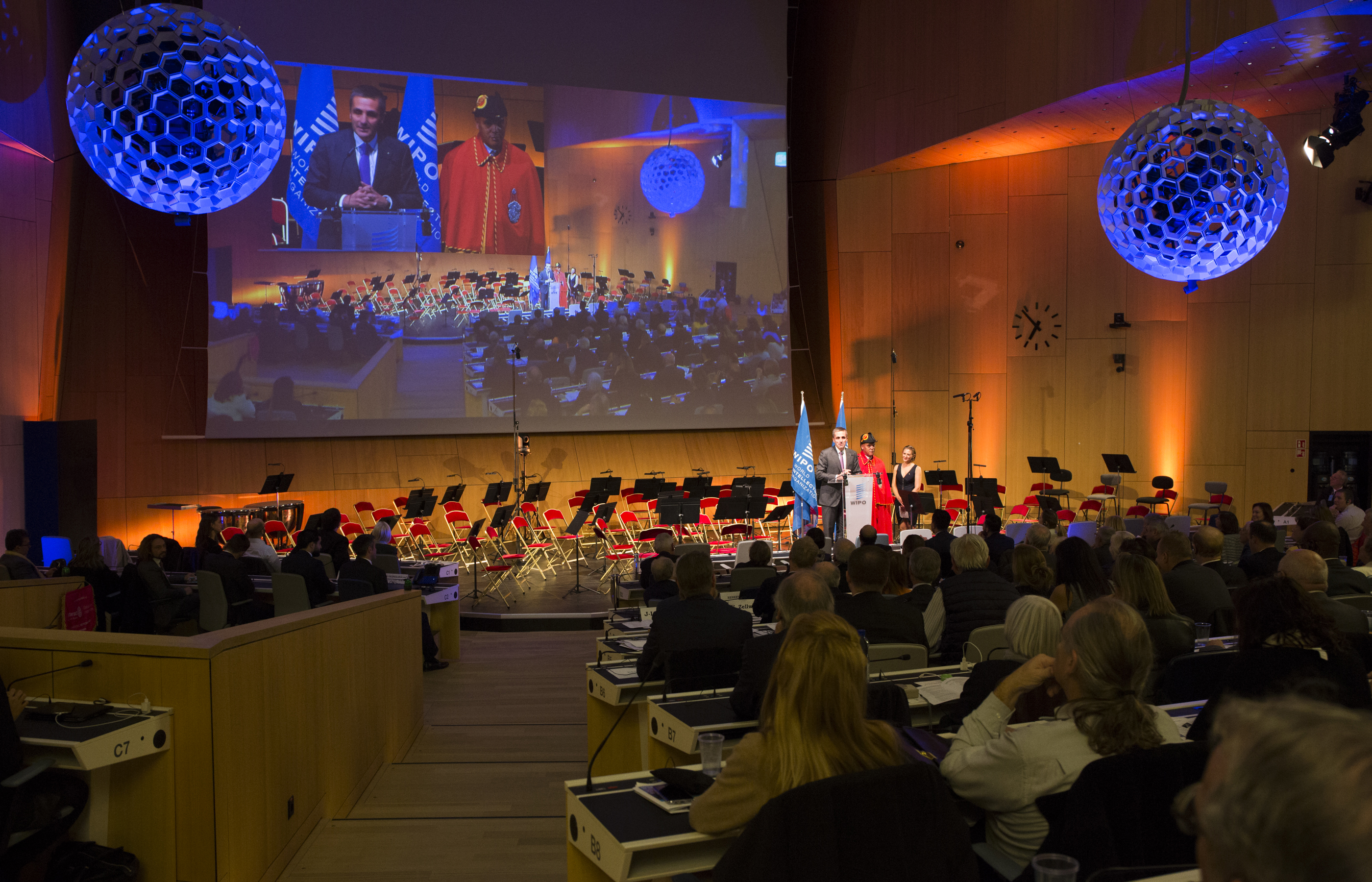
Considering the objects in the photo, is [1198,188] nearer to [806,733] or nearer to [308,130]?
[806,733]

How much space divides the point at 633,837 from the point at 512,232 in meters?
13.3

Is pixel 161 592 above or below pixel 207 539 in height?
below

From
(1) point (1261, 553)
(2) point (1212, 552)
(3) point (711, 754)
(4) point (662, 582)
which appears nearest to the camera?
(3) point (711, 754)

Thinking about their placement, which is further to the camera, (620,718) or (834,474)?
(834,474)

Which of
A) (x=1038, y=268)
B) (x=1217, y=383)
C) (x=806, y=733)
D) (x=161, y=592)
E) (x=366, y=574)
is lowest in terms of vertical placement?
(x=161, y=592)

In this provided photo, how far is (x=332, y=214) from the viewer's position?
13.8 metres

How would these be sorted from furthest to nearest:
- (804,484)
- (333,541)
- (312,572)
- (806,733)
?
1. (804,484)
2. (333,541)
3. (312,572)
4. (806,733)

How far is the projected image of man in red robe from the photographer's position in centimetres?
1430

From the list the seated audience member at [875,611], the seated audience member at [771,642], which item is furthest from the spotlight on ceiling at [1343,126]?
the seated audience member at [771,642]

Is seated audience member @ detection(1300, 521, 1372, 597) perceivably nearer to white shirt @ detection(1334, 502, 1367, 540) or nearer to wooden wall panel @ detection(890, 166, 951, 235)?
white shirt @ detection(1334, 502, 1367, 540)

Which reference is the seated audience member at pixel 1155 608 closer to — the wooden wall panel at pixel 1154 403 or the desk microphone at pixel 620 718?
the desk microphone at pixel 620 718

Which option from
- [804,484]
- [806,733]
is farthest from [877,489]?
[806,733]

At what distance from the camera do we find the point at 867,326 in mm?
16375

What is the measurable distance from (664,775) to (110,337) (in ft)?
46.0
